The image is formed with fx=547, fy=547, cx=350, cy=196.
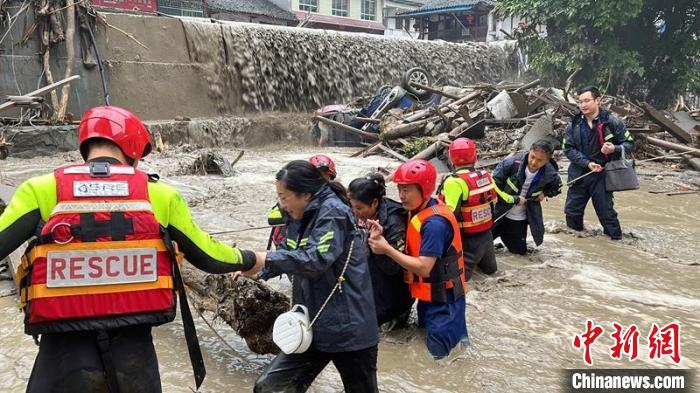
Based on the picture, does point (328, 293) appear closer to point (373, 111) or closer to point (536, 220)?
point (536, 220)

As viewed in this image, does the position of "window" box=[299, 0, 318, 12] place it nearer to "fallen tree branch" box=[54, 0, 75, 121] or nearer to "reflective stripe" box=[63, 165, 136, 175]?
"fallen tree branch" box=[54, 0, 75, 121]

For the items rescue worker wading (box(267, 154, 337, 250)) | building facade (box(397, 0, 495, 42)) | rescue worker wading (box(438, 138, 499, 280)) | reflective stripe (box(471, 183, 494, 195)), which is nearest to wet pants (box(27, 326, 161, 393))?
rescue worker wading (box(267, 154, 337, 250))

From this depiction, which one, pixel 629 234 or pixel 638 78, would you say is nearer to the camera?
pixel 629 234

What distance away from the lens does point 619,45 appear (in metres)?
19.8

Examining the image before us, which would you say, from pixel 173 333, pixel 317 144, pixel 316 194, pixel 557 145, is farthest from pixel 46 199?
pixel 317 144

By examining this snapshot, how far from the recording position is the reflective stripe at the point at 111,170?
5.88ft

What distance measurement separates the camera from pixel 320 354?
264 centimetres

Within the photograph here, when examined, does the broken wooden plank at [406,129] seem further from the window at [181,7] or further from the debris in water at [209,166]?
the window at [181,7]

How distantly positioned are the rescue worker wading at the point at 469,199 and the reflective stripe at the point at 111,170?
9.83 feet

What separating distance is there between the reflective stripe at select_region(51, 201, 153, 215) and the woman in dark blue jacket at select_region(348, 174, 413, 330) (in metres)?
1.69

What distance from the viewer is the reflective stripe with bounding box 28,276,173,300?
1.74 metres

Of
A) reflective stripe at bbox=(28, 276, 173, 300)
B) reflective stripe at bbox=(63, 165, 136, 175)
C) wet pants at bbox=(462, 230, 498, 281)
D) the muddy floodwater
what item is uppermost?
reflective stripe at bbox=(63, 165, 136, 175)

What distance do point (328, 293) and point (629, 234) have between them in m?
5.87

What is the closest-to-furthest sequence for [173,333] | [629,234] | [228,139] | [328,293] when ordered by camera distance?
[328,293]
[173,333]
[629,234]
[228,139]
